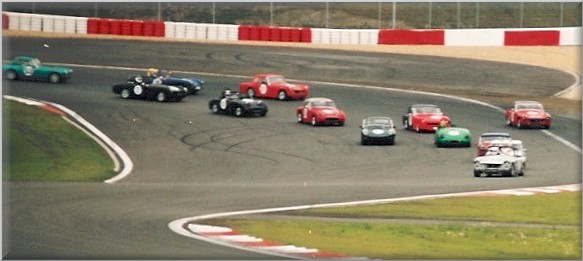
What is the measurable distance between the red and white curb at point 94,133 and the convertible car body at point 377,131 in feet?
16.0

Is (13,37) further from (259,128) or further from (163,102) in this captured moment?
→ (259,128)

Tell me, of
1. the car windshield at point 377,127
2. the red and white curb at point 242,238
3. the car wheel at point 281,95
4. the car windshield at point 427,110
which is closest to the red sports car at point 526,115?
the car windshield at point 427,110

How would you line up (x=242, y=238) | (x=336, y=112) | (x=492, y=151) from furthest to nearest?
(x=336, y=112), (x=492, y=151), (x=242, y=238)

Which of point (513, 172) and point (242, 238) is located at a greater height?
point (513, 172)

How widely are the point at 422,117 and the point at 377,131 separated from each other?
3.30 feet

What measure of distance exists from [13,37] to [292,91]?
5.89 metres

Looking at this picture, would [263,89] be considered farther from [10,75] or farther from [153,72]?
[10,75]

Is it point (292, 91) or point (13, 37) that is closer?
point (13, 37)

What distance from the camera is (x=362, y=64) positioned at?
28.3 meters

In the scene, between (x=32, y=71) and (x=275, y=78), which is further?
(x=275, y=78)

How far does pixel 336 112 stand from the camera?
28078 mm

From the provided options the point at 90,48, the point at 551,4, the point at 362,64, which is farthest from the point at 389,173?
the point at 90,48

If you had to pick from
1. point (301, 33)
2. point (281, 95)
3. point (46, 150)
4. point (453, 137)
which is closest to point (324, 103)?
point (281, 95)

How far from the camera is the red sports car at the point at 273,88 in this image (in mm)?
28016
